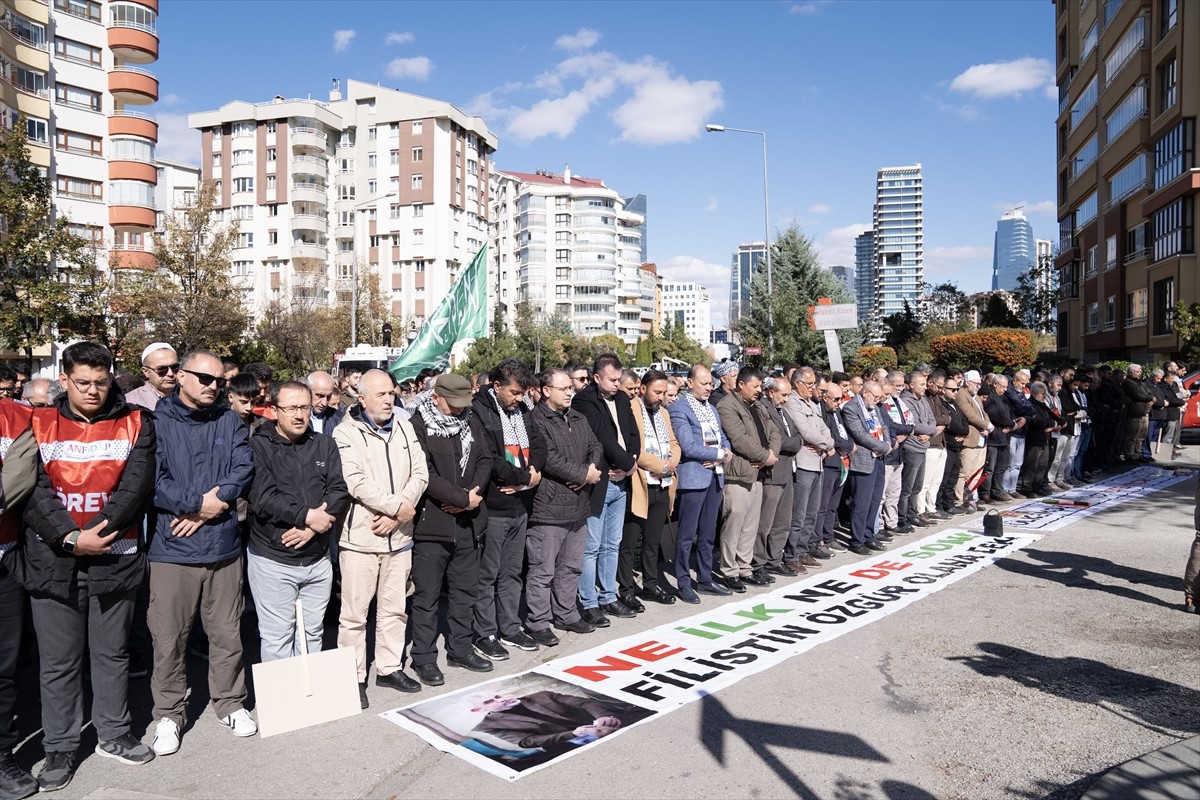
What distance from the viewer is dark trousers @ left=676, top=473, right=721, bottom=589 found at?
8.24 metres

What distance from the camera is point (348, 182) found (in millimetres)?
76125

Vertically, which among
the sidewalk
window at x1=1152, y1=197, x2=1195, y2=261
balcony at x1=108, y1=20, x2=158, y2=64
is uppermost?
balcony at x1=108, y1=20, x2=158, y2=64

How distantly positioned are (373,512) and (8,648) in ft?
6.80

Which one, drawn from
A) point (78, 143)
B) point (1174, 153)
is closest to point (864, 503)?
point (1174, 153)

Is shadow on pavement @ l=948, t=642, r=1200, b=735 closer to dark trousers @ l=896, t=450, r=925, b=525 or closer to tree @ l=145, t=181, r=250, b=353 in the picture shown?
dark trousers @ l=896, t=450, r=925, b=525

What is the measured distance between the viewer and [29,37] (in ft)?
124

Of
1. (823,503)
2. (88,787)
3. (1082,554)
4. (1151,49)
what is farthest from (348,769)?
(1151,49)

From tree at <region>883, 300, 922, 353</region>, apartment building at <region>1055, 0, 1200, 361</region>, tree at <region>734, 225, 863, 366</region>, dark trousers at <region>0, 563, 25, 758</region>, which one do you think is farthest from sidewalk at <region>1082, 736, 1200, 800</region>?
tree at <region>883, 300, 922, 353</region>

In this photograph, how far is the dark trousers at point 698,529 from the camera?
8242mm

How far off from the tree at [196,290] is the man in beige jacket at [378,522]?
22.6 meters

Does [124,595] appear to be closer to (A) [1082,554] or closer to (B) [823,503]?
(B) [823,503]

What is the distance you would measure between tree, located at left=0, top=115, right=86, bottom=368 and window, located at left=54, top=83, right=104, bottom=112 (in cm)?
2277

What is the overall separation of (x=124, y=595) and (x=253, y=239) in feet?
251

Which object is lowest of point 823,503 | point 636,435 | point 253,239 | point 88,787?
point 88,787
